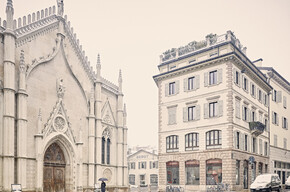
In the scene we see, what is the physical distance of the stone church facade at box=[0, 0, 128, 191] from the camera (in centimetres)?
2370

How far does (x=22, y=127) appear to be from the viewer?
24.1 metres

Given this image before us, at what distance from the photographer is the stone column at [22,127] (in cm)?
2366

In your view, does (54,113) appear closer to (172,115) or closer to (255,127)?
(172,115)

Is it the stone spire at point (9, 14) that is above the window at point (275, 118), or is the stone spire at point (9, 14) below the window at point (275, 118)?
above

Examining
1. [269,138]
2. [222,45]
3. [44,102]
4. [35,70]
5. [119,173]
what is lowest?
[119,173]

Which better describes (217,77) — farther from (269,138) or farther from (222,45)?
(269,138)

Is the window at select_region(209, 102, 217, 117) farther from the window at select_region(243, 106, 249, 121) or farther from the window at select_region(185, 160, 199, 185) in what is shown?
the window at select_region(185, 160, 199, 185)

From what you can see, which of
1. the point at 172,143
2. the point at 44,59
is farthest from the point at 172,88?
the point at 44,59

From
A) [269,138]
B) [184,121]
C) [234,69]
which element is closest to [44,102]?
[184,121]

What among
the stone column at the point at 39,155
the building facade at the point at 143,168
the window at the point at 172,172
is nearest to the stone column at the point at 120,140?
the window at the point at 172,172

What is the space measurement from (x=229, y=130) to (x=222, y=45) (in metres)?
10.5

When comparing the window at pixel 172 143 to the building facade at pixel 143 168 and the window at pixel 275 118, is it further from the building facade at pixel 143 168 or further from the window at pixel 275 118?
the building facade at pixel 143 168

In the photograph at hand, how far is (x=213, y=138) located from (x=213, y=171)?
3890mm

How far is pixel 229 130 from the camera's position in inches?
1455
